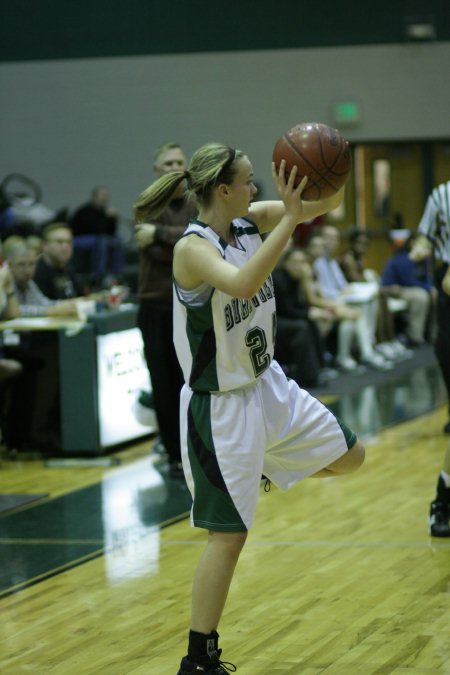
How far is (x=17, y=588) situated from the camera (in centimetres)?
455

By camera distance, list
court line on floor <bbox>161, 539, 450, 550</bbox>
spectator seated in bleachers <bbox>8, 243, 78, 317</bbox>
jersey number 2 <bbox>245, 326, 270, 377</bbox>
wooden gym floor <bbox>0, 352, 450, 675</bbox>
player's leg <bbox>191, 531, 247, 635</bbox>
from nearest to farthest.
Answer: player's leg <bbox>191, 531, 247, 635</bbox> < jersey number 2 <bbox>245, 326, 270, 377</bbox> < wooden gym floor <bbox>0, 352, 450, 675</bbox> < court line on floor <bbox>161, 539, 450, 550</bbox> < spectator seated in bleachers <bbox>8, 243, 78, 317</bbox>

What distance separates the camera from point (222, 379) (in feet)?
10.9

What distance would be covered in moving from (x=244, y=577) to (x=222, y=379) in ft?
4.78

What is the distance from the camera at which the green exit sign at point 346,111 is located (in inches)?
616

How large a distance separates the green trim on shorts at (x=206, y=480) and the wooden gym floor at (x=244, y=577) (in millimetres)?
526

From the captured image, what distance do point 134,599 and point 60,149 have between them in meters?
12.3

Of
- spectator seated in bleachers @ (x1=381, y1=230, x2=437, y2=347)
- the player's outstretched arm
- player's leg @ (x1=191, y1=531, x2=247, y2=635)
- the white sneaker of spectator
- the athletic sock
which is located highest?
the player's outstretched arm

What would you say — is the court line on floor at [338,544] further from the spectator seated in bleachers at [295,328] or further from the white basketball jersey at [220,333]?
the spectator seated in bleachers at [295,328]

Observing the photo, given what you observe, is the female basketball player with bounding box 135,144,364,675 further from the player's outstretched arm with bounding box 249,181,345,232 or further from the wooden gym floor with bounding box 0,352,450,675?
the wooden gym floor with bounding box 0,352,450,675

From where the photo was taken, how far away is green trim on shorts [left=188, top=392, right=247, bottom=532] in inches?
128

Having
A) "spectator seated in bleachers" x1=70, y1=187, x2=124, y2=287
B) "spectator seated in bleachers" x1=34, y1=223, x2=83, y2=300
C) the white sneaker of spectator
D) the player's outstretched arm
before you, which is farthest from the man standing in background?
"spectator seated in bleachers" x1=70, y1=187, x2=124, y2=287

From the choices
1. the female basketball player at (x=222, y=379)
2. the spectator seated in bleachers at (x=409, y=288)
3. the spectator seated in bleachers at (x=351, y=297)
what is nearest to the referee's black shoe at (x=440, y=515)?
the female basketball player at (x=222, y=379)

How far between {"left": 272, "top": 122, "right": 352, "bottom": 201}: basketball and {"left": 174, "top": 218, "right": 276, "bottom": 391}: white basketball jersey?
30cm

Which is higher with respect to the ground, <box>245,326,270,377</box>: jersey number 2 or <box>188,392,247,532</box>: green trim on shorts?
<box>245,326,270,377</box>: jersey number 2
